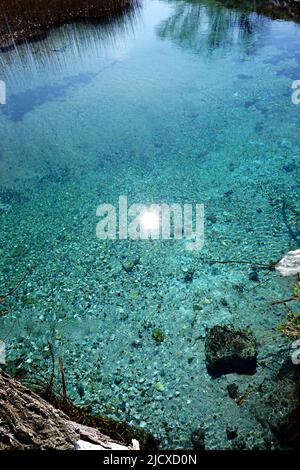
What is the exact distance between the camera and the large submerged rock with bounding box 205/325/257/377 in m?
3.12

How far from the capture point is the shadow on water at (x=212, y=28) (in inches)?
365

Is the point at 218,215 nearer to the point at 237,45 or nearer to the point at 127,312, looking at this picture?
the point at 127,312

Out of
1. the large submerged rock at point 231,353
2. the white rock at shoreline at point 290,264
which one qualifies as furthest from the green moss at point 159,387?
the white rock at shoreline at point 290,264

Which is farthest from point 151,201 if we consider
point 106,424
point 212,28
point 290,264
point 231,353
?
point 212,28

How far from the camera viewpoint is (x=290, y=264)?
3.92 m

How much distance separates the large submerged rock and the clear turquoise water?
11cm

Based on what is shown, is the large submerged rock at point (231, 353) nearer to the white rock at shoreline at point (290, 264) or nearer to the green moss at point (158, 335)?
the green moss at point (158, 335)

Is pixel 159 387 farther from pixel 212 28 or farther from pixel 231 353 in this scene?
pixel 212 28

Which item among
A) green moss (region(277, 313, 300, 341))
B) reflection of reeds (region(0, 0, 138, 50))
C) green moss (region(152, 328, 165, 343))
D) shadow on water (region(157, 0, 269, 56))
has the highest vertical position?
reflection of reeds (region(0, 0, 138, 50))

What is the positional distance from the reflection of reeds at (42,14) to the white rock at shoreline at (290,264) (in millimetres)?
11135

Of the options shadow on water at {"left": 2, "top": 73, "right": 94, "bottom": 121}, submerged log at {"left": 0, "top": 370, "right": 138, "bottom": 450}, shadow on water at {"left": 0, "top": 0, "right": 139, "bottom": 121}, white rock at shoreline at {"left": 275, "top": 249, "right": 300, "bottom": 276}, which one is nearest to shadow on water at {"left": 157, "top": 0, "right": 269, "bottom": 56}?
shadow on water at {"left": 0, "top": 0, "right": 139, "bottom": 121}

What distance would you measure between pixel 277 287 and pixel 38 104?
23.9 ft

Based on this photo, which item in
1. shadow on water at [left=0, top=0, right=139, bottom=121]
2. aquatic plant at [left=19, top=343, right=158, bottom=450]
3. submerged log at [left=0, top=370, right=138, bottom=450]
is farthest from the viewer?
shadow on water at [left=0, top=0, right=139, bottom=121]

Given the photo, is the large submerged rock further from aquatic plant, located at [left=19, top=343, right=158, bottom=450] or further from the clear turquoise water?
aquatic plant, located at [left=19, top=343, right=158, bottom=450]
